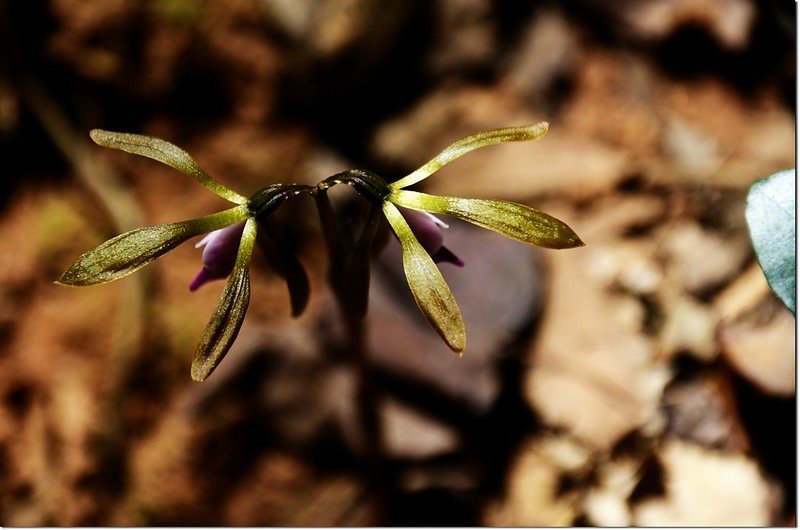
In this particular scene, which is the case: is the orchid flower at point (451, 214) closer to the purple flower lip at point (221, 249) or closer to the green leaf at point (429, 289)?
the green leaf at point (429, 289)

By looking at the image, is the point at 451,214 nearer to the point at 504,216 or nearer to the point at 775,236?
the point at 504,216

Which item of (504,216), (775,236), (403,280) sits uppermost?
(403,280)

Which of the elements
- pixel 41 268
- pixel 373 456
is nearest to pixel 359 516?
pixel 373 456

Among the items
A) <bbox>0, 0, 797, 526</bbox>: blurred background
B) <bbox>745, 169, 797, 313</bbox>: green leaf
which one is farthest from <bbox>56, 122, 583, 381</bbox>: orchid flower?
<bbox>0, 0, 797, 526</bbox>: blurred background

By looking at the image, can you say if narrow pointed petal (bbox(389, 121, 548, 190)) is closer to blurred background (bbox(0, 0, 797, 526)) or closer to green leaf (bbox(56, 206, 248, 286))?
green leaf (bbox(56, 206, 248, 286))

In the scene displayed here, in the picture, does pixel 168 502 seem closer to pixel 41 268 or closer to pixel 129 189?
pixel 41 268

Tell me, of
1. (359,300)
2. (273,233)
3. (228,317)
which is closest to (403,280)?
(359,300)
